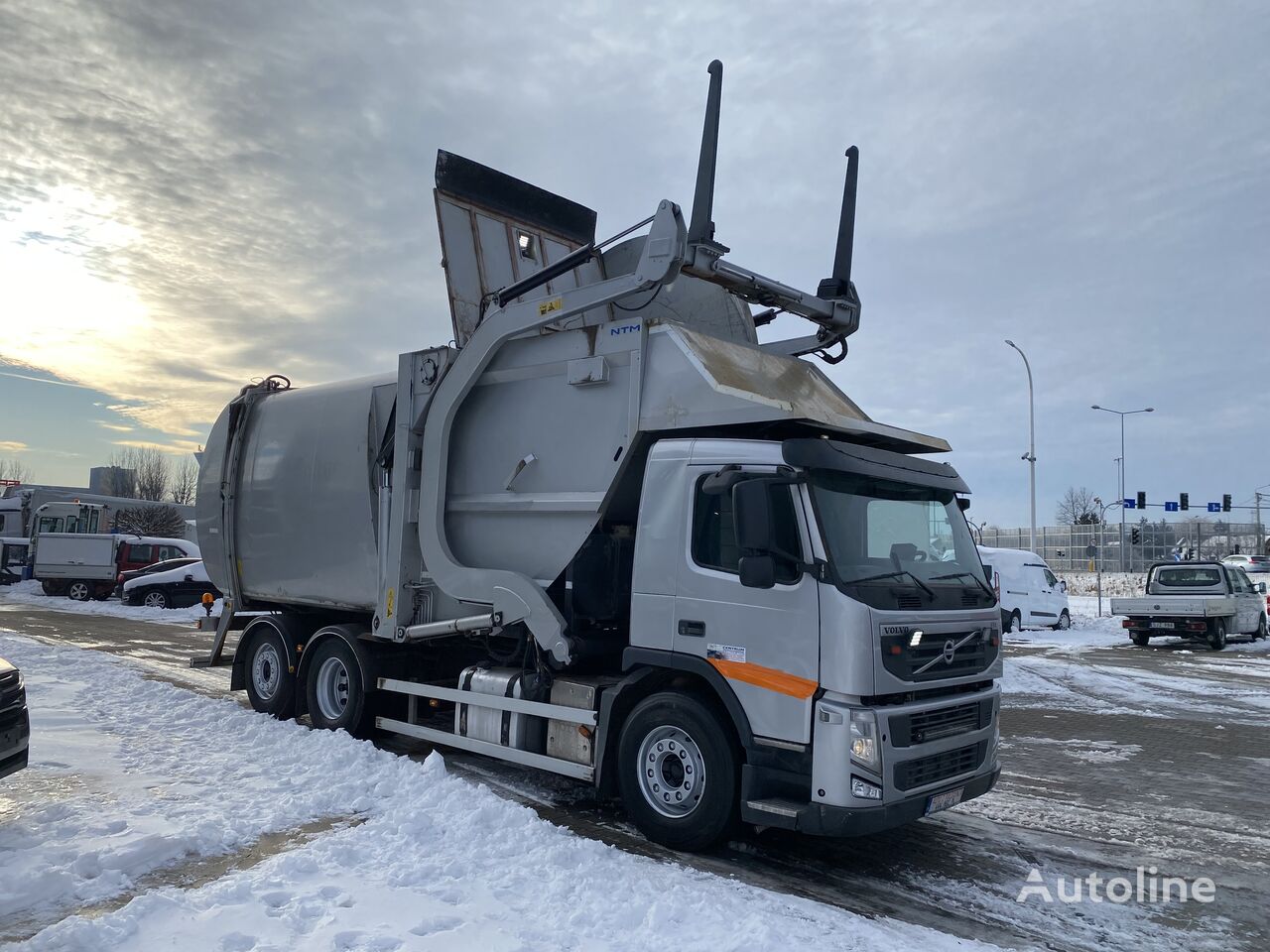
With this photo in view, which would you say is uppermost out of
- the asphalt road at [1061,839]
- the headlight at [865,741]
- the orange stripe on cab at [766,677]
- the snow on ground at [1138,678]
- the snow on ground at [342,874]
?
the orange stripe on cab at [766,677]

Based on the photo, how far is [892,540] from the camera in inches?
233

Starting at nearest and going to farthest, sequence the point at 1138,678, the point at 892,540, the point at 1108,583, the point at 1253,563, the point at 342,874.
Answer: the point at 342,874
the point at 892,540
the point at 1138,678
the point at 1108,583
the point at 1253,563

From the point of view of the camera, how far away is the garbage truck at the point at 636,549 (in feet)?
17.9

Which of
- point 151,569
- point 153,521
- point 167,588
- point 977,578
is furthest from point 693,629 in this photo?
point 153,521

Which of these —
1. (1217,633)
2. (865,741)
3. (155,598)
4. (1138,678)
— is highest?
(865,741)

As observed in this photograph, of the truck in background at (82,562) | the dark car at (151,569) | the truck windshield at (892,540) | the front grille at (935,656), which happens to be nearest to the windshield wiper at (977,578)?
the truck windshield at (892,540)

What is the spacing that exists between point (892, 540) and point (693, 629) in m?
1.41

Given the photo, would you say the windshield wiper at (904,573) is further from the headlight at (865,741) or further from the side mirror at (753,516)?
the headlight at (865,741)

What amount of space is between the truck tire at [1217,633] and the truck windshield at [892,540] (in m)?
20.0

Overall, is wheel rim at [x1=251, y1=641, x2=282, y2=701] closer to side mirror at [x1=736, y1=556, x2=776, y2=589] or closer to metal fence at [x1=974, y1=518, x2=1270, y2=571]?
side mirror at [x1=736, y1=556, x2=776, y2=589]

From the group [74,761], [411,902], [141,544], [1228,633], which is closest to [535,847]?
[411,902]

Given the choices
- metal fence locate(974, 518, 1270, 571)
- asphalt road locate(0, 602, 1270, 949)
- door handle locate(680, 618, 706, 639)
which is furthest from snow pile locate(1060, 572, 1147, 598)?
door handle locate(680, 618, 706, 639)

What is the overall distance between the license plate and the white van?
21.4 meters

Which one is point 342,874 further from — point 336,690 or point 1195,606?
point 1195,606
